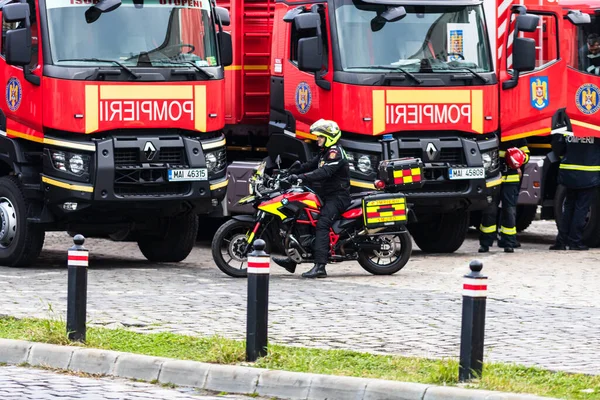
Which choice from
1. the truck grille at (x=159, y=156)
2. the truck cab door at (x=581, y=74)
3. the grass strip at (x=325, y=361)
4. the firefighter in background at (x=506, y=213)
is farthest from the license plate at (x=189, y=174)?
the truck cab door at (x=581, y=74)

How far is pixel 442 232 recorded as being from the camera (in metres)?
19.2

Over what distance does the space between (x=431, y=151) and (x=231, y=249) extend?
3.20m

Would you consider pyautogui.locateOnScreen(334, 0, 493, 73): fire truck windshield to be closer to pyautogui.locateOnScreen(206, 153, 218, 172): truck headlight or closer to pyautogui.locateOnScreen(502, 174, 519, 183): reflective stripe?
pyautogui.locateOnScreen(502, 174, 519, 183): reflective stripe

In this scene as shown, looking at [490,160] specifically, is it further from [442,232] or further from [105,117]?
[105,117]

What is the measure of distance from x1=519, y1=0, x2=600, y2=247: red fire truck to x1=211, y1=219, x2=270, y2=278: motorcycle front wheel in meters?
5.47

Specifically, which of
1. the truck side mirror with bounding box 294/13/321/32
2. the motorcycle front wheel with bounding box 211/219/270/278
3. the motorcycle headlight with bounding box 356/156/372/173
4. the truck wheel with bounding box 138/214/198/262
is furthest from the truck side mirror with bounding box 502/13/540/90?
the motorcycle front wheel with bounding box 211/219/270/278

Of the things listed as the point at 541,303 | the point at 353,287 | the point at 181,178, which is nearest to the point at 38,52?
the point at 181,178

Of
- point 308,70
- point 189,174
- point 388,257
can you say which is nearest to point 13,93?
point 189,174

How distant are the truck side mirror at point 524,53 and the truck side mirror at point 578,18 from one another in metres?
1.52

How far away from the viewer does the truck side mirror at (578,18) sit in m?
19.7

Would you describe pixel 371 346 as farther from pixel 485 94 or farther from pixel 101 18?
pixel 485 94

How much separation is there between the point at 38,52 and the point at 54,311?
459cm

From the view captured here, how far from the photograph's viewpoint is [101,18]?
53.6 ft

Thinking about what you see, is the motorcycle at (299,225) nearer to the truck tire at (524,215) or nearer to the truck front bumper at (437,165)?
the truck front bumper at (437,165)
